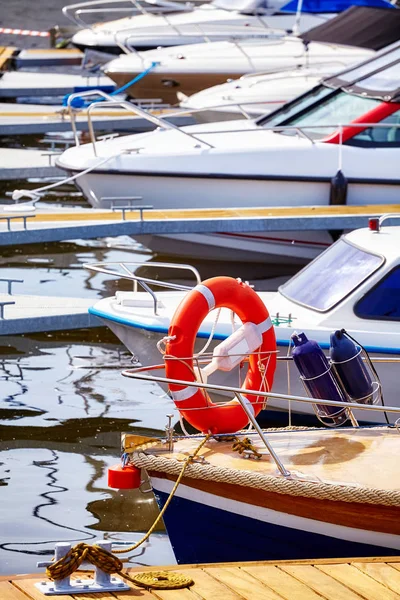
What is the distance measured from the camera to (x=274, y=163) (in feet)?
36.2

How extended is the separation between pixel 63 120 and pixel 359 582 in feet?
41.3

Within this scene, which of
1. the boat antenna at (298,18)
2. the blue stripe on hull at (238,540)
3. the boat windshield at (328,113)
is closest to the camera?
the blue stripe on hull at (238,540)

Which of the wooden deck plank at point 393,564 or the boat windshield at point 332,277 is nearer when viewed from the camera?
the wooden deck plank at point 393,564

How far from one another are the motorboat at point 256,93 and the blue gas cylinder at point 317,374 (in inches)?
334

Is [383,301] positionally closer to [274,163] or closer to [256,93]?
[274,163]

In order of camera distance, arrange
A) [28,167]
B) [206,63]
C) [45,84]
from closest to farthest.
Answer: [28,167]
[206,63]
[45,84]

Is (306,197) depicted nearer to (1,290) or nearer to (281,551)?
(1,290)

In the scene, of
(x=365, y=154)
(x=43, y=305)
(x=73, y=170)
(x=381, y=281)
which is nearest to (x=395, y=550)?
(x=381, y=281)

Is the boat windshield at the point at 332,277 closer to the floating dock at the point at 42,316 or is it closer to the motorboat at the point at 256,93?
the floating dock at the point at 42,316

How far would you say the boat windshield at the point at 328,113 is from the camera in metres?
11.3

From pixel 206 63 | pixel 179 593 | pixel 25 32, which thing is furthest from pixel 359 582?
pixel 25 32

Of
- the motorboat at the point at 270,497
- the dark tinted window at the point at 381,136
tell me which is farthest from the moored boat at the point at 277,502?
the dark tinted window at the point at 381,136

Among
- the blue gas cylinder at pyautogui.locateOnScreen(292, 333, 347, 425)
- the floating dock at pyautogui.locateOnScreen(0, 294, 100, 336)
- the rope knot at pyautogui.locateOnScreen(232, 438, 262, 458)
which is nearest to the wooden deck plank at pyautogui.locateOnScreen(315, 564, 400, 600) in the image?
the rope knot at pyautogui.locateOnScreen(232, 438, 262, 458)

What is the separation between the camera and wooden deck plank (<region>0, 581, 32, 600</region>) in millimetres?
4480
